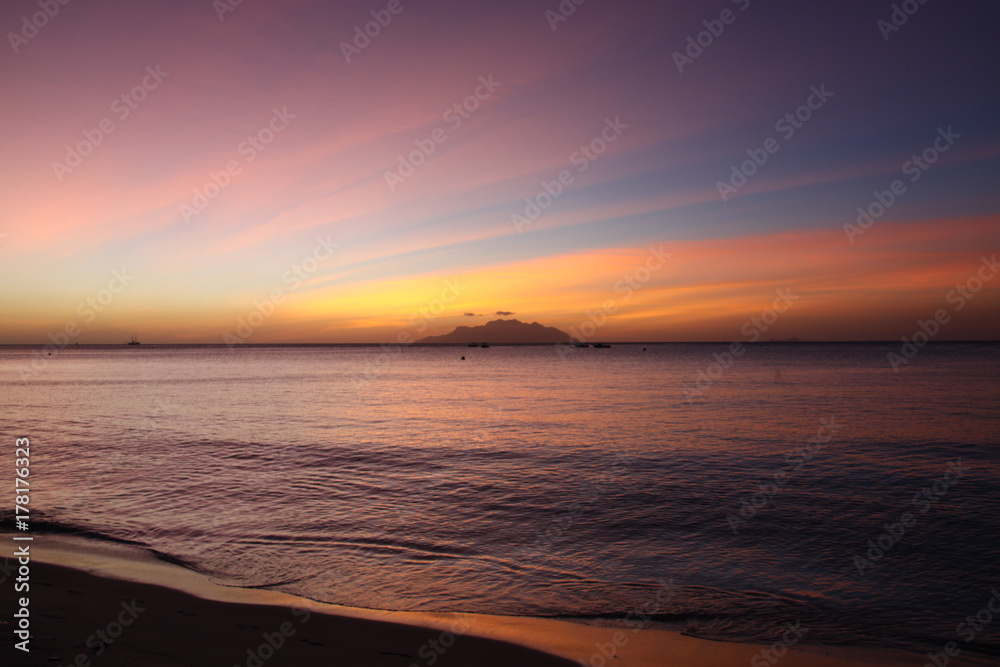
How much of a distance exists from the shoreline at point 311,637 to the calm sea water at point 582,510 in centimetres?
63

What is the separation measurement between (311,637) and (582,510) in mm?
9619

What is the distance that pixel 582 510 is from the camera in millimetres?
16531

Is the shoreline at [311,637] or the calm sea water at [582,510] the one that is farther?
the calm sea water at [582,510]

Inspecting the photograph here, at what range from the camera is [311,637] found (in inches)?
331

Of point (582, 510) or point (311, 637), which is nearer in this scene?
point (311, 637)

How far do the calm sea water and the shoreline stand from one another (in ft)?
2.07

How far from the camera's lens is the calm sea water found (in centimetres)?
1065

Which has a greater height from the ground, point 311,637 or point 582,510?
point 582,510

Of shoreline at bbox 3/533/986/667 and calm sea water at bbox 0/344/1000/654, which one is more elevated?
calm sea water at bbox 0/344/1000/654

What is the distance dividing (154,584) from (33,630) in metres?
2.79

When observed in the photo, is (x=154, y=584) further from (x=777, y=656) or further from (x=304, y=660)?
(x=777, y=656)

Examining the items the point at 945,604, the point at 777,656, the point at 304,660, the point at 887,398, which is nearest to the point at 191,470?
the point at 304,660

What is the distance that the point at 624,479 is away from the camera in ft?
66.4

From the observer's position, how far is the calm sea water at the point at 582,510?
10648 millimetres
